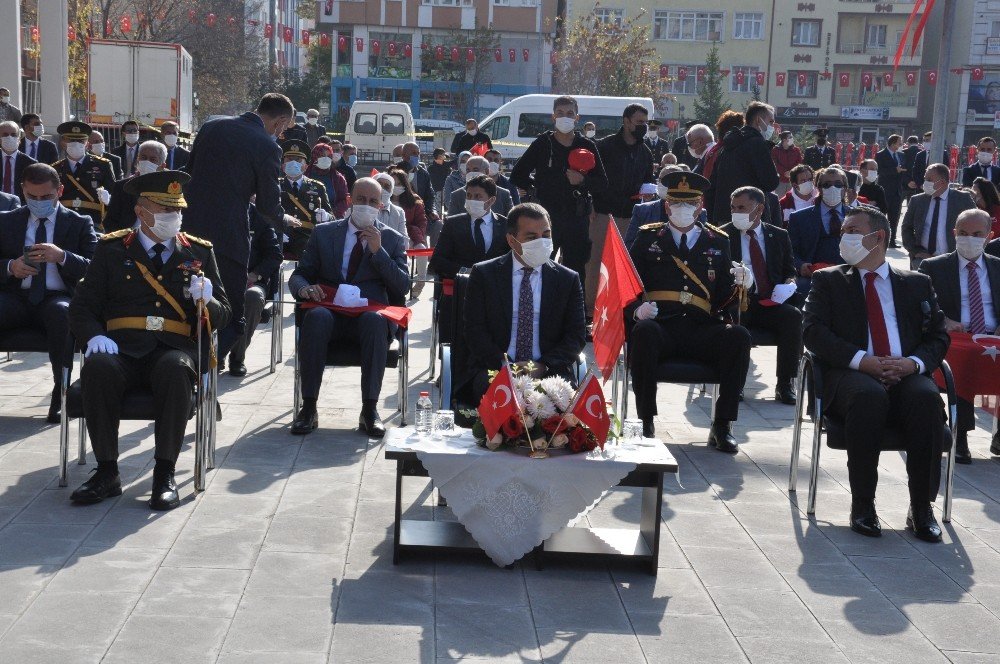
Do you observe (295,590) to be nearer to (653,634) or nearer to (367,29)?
(653,634)

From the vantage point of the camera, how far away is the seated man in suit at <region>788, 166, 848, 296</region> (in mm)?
10586

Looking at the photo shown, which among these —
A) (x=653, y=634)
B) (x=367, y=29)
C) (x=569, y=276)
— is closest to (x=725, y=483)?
(x=569, y=276)

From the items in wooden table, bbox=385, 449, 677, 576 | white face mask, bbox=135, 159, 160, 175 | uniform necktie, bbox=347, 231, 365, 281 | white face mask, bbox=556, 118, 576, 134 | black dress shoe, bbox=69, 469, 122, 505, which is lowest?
black dress shoe, bbox=69, 469, 122, 505

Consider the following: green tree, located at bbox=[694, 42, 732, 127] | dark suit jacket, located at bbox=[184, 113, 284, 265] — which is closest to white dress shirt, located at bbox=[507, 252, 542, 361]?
dark suit jacket, located at bbox=[184, 113, 284, 265]

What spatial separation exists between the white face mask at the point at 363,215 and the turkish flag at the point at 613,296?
199cm

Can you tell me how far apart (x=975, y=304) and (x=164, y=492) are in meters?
5.17

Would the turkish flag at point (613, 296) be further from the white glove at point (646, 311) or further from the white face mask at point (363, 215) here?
the white face mask at point (363, 215)

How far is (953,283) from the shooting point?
841 cm

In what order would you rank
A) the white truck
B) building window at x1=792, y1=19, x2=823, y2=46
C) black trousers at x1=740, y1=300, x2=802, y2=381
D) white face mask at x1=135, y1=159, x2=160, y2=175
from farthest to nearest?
building window at x1=792, y1=19, x2=823, y2=46 → the white truck → white face mask at x1=135, y1=159, x2=160, y2=175 → black trousers at x1=740, y1=300, x2=802, y2=381

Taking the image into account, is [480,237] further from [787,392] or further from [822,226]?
[822,226]

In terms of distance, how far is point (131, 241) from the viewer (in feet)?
22.6

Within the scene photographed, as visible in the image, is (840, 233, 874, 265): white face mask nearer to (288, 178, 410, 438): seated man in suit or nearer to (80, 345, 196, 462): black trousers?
(288, 178, 410, 438): seated man in suit

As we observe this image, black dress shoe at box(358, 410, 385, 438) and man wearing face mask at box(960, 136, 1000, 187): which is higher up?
man wearing face mask at box(960, 136, 1000, 187)

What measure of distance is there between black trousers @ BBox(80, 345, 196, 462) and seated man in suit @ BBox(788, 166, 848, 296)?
18.8 feet
